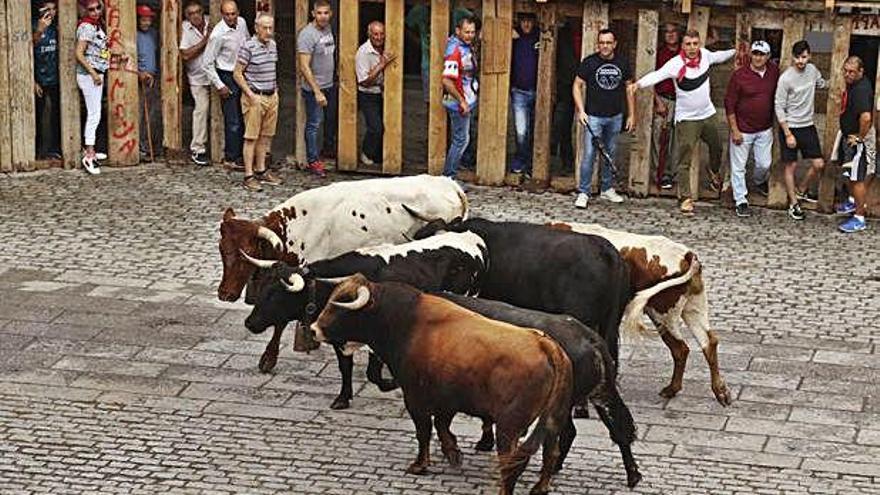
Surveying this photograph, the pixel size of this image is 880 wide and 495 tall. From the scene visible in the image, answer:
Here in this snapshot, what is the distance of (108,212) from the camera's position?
17172mm

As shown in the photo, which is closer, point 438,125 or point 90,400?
point 90,400

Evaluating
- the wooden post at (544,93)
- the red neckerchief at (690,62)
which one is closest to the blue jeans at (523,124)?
the wooden post at (544,93)

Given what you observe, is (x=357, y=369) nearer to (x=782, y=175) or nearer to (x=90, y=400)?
(x=90, y=400)

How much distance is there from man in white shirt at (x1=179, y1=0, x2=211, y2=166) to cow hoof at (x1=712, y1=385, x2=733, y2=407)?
8136 mm

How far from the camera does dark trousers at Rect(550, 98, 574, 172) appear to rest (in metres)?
18.5

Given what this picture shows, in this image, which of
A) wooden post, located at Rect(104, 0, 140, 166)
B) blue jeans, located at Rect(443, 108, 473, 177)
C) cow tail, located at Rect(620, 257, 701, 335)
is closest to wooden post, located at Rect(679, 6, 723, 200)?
blue jeans, located at Rect(443, 108, 473, 177)

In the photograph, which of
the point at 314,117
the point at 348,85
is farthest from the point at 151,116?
the point at 348,85

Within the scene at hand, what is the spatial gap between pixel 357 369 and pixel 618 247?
86.1 inches

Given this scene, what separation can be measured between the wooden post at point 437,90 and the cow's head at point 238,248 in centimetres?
561

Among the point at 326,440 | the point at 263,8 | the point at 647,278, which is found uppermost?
the point at 263,8

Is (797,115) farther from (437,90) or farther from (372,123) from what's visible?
(372,123)

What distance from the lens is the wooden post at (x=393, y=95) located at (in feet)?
59.3

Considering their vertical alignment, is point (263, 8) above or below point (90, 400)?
above

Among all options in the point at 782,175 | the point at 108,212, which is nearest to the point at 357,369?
the point at 108,212
